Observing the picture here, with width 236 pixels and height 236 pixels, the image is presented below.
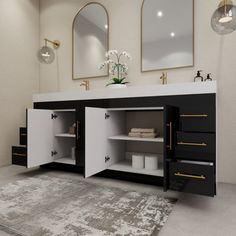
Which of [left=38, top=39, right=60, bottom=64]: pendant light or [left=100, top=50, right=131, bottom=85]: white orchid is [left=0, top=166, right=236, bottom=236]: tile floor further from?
[left=38, top=39, right=60, bottom=64]: pendant light

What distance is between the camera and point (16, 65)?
9.32ft

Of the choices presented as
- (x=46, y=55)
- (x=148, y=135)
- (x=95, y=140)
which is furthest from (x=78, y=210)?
(x=46, y=55)

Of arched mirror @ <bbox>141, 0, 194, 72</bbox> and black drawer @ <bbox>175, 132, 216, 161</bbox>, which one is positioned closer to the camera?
black drawer @ <bbox>175, 132, 216, 161</bbox>

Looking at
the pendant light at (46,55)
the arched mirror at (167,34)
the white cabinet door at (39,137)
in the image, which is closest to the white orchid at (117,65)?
the arched mirror at (167,34)

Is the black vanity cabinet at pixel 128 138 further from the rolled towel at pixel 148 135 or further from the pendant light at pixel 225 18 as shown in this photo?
the pendant light at pixel 225 18

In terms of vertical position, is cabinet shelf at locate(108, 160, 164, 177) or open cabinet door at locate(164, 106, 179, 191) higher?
open cabinet door at locate(164, 106, 179, 191)

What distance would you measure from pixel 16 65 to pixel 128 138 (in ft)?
6.66

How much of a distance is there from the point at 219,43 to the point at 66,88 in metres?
2.07

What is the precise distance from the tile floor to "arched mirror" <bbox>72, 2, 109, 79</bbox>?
1.55 m

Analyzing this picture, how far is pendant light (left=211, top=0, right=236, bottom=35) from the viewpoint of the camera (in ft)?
5.19

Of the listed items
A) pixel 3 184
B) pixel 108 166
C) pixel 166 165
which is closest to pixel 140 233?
pixel 166 165

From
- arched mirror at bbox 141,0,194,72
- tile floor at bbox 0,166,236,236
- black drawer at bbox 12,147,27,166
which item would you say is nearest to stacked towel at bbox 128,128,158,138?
tile floor at bbox 0,166,236,236

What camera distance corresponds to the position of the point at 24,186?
6.17 feet

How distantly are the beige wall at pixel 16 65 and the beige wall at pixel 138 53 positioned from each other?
0.18m
